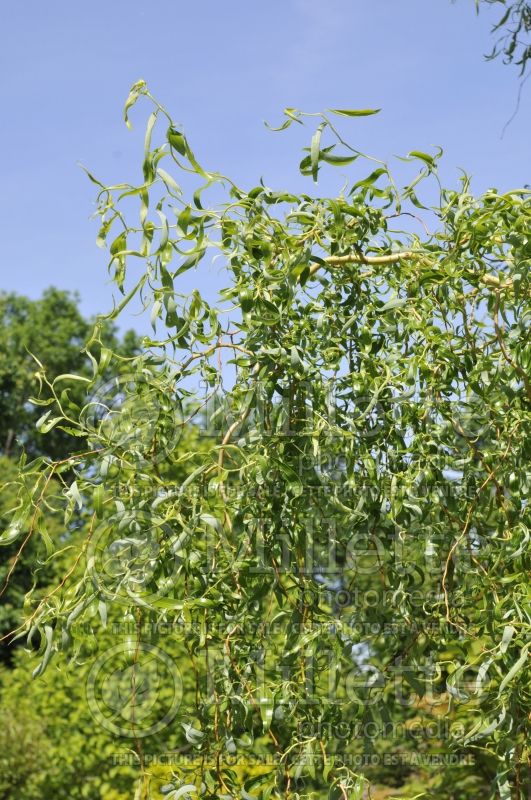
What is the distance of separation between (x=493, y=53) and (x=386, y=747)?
414cm

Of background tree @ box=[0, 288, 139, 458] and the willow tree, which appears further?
background tree @ box=[0, 288, 139, 458]

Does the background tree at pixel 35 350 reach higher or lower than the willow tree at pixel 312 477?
higher

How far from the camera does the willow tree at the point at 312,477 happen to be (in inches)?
57.8

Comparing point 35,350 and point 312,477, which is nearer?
point 312,477

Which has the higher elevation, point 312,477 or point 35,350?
point 35,350

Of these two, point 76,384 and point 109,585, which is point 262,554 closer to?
point 109,585

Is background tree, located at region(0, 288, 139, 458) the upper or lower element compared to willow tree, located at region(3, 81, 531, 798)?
upper

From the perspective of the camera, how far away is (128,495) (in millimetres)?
1521

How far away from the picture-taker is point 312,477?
1568 mm

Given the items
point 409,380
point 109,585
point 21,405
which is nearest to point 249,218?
point 409,380

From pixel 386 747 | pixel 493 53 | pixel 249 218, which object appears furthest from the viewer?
pixel 386 747

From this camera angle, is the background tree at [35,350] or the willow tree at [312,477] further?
the background tree at [35,350]

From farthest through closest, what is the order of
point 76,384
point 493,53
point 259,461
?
point 76,384 < point 493,53 < point 259,461

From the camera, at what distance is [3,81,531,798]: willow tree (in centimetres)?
147
